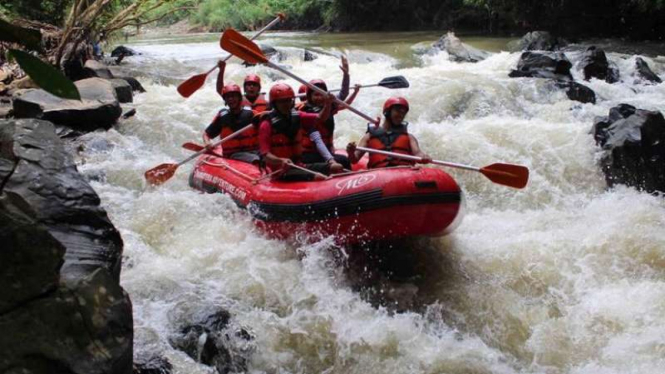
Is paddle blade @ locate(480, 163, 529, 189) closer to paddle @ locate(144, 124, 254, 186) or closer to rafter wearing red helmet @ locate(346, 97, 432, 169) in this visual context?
rafter wearing red helmet @ locate(346, 97, 432, 169)

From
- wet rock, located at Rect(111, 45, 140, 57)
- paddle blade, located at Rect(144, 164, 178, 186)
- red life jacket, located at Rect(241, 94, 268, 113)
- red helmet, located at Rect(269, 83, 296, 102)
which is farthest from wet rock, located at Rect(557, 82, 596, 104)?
wet rock, located at Rect(111, 45, 140, 57)

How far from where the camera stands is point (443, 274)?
165 inches

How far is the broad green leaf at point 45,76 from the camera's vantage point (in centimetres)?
83

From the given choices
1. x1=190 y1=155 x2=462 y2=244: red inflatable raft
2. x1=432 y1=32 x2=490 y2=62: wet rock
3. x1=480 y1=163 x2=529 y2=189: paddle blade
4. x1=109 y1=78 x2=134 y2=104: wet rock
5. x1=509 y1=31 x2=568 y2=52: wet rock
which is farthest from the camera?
x1=509 y1=31 x2=568 y2=52: wet rock

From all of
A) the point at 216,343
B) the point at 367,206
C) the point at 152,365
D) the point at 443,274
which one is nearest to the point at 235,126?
the point at 367,206

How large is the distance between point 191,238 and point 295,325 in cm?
146

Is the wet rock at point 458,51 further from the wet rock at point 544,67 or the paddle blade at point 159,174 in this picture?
the paddle blade at point 159,174

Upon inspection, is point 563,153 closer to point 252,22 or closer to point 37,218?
point 37,218

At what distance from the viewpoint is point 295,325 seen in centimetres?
347

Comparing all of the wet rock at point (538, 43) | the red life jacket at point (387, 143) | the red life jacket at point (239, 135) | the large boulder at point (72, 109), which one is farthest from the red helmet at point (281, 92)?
the wet rock at point (538, 43)

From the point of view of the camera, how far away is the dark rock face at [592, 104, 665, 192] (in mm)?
5926

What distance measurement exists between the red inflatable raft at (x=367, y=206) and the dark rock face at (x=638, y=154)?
2.75m

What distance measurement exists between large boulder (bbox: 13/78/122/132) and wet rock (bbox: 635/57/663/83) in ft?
26.2

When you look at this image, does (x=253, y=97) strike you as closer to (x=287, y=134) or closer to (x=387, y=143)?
(x=287, y=134)
